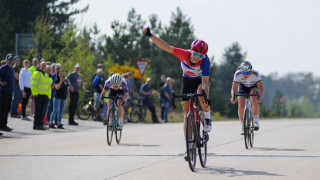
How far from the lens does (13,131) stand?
50.4ft

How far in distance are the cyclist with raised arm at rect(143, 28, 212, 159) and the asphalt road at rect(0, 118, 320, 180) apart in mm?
760

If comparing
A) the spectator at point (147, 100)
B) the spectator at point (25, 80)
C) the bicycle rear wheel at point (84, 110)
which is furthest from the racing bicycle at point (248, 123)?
the spectator at point (147, 100)

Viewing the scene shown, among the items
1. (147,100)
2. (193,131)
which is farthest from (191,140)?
(147,100)

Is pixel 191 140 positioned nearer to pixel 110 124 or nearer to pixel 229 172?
pixel 229 172

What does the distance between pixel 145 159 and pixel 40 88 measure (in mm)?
7277

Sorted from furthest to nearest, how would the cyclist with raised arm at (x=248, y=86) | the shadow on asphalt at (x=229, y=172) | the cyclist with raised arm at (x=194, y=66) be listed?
the cyclist with raised arm at (x=248, y=86)
the cyclist with raised arm at (x=194, y=66)
the shadow on asphalt at (x=229, y=172)

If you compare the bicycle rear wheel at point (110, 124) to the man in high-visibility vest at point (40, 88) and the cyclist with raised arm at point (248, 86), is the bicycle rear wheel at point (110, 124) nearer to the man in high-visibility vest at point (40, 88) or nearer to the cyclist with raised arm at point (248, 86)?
the cyclist with raised arm at point (248, 86)

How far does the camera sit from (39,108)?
1574 cm

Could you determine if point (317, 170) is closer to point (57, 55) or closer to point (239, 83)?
point (239, 83)

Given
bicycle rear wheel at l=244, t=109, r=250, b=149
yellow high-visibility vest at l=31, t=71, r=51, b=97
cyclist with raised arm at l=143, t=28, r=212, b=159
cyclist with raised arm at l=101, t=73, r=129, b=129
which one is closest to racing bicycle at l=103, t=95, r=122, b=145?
cyclist with raised arm at l=101, t=73, r=129, b=129

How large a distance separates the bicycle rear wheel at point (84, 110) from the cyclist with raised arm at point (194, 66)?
13980mm

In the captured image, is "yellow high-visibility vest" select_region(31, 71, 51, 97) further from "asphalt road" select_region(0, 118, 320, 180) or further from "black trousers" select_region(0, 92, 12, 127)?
"asphalt road" select_region(0, 118, 320, 180)

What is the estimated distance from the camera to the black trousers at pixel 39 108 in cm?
1575

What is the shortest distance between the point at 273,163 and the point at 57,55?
21811mm
